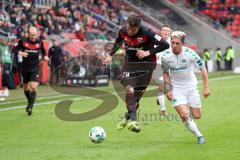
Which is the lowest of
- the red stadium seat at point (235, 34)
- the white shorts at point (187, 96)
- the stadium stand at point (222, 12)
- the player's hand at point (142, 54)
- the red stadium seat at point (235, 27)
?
the white shorts at point (187, 96)

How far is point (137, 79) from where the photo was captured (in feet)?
48.1

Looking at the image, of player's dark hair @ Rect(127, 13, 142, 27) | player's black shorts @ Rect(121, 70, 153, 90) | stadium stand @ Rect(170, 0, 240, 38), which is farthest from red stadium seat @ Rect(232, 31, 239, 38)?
player's dark hair @ Rect(127, 13, 142, 27)

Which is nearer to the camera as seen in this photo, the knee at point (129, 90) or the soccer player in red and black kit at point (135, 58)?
the soccer player in red and black kit at point (135, 58)

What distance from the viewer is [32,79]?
19422 mm

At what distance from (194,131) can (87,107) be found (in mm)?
8778

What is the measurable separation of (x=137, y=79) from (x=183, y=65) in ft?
6.52

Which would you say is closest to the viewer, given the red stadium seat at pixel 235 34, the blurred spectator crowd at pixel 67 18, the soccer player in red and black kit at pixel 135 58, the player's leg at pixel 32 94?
the soccer player in red and black kit at pixel 135 58

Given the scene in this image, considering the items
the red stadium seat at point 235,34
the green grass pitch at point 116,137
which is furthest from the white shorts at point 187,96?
the red stadium seat at point 235,34

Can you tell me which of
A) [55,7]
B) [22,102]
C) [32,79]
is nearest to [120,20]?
[55,7]

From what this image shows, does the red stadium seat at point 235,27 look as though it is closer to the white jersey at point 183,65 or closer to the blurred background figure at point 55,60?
the blurred background figure at point 55,60

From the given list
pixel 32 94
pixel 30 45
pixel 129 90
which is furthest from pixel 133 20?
pixel 30 45

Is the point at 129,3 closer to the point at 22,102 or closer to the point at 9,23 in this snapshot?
the point at 9,23

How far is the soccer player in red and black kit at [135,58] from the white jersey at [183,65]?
65 centimetres

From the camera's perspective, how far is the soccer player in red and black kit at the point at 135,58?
1344 centimetres
